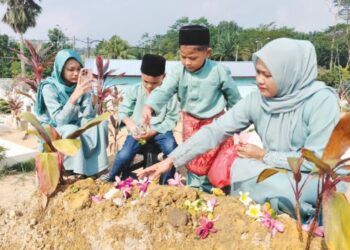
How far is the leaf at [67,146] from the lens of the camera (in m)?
1.72

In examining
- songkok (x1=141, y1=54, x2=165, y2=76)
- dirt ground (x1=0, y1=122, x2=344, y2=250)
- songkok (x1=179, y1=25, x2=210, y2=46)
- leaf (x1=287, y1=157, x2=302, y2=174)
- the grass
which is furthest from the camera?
the grass

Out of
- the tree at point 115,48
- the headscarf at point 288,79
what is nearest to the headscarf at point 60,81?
the headscarf at point 288,79

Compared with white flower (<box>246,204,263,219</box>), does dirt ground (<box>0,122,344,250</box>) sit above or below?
below

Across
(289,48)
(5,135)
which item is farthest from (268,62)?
(5,135)

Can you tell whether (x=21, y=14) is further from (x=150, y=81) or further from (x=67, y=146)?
(x=67, y=146)

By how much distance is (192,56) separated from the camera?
282 centimetres

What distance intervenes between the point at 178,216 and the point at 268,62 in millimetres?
834

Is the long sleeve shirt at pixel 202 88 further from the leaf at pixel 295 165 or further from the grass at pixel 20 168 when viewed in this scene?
the grass at pixel 20 168

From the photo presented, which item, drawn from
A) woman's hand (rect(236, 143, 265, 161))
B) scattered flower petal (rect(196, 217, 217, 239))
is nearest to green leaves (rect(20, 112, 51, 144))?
scattered flower petal (rect(196, 217, 217, 239))

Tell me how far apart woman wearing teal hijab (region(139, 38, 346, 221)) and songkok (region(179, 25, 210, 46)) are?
2.66 feet

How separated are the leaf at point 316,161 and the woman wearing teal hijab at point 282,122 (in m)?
0.54

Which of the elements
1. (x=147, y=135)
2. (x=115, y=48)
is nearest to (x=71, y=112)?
(x=147, y=135)

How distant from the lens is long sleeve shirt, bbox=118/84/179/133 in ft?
10.8

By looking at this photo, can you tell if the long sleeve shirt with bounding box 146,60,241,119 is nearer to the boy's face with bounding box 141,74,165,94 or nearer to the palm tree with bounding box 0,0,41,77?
the boy's face with bounding box 141,74,165,94
